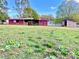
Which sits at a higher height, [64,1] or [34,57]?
[64,1]

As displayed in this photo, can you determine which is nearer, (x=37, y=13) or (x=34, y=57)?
(x=34, y=57)

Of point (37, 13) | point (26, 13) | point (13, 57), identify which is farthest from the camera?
point (37, 13)

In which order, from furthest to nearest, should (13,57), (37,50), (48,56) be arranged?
1. (37,50)
2. (48,56)
3. (13,57)

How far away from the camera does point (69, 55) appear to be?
7434 millimetres

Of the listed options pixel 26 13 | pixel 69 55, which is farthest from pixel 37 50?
pixel 26 13

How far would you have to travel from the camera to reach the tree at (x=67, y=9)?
6756cm

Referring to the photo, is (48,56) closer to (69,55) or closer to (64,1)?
(69,55)

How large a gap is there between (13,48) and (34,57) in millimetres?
888

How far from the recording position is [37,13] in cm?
7250

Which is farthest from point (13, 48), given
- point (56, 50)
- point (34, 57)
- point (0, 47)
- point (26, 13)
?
point (26, 13)

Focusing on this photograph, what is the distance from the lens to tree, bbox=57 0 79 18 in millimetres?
67562

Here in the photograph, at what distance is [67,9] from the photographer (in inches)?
2699

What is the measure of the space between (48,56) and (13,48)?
117cm

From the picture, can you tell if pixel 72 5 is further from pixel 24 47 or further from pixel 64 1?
pixel 24 47
